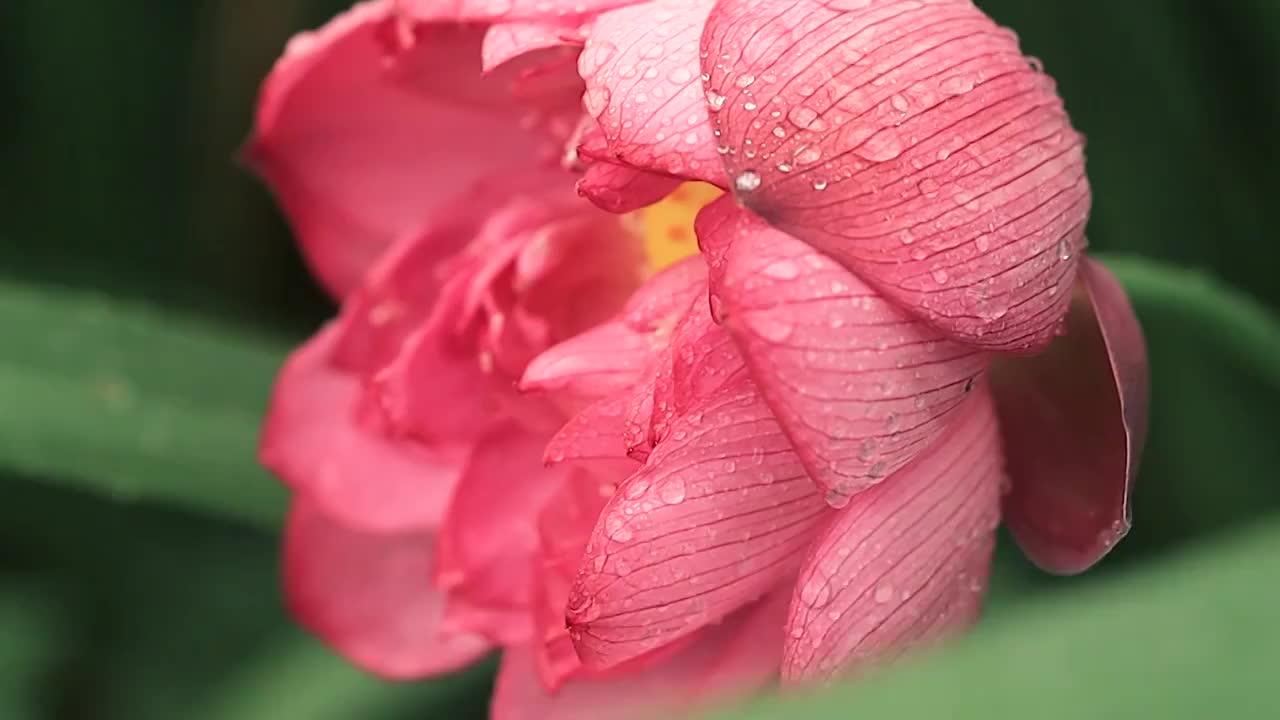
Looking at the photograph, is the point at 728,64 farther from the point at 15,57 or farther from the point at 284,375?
the point at 15,57

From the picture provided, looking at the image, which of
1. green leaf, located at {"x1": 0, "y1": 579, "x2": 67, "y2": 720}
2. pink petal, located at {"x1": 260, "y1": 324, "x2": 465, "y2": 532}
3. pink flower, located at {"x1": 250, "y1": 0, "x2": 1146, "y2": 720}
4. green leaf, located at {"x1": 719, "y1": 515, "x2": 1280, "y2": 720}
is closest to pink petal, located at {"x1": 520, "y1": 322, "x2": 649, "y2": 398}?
pink flower, located at {"x1": 250, "y1": 0, "x2": 1146, "y2": 720}

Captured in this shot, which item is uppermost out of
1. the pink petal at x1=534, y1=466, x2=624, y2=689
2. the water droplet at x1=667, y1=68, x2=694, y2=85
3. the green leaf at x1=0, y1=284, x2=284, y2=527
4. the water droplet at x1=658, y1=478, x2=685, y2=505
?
the water droplet at x1=667, y1=68, x2=694, y2=85

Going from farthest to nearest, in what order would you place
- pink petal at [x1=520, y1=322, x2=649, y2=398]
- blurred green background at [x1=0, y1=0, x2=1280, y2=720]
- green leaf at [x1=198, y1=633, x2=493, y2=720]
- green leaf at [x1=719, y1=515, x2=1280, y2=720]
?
green leaf at [x1=198, y1=633, x2=493, y2=720], blurred green background at [x1=0, y1=0, x2=1280, y2=720], pink petal at [x1=520, y1=322, x2=649, y2=398], green leaf at [x1=719, y1=515, x2=1280, y2=720]

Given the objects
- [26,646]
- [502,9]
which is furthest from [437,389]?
[26,646]

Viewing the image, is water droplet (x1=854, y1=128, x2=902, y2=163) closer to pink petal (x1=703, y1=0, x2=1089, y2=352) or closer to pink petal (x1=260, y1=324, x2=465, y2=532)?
pink petal (x1=703, y1=0, x2=1089, y2=352)

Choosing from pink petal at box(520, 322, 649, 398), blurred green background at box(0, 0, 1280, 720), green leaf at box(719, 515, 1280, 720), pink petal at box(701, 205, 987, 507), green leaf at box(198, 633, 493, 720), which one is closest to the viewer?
green leaf at box(719, 515, 1280, 720)

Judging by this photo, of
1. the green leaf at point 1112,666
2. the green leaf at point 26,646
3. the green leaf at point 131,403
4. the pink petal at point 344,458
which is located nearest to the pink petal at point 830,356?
the green leaf at point 1112,666
